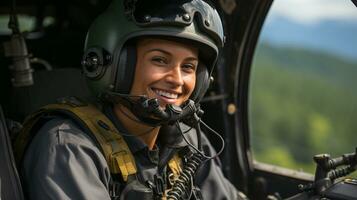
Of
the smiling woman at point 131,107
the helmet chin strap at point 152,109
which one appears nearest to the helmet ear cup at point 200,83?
the smiling woman at point 131,107

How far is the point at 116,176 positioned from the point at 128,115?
0.76 ft

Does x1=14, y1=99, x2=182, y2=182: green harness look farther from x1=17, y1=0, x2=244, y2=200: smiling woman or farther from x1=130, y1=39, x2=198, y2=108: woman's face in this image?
x1=130, y1=39, x2=198, y2=108: woman's face

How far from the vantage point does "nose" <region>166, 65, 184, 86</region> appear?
1.82 metres

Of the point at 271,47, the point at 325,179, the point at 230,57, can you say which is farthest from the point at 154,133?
the point at 271,47

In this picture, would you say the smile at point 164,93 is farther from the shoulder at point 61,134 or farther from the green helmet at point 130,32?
the shoulder at point 61,134

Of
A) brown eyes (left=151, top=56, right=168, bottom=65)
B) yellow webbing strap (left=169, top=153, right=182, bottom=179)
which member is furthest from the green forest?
brown eyes (left=151, top=56, right=168, bottom=65)

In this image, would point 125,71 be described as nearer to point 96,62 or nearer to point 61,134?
point 96,62

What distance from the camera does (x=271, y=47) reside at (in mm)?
25844

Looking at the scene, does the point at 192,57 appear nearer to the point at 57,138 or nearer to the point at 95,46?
the point at 95,46

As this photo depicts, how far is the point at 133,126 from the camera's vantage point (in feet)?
6.33

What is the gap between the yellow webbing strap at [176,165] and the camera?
1.98m

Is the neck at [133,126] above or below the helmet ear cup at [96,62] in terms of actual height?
below

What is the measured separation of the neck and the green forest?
20043 millimetres

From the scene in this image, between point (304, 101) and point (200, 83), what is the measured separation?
22699 millimetres
